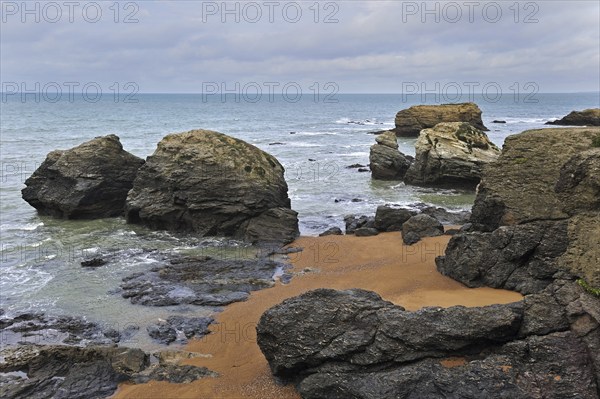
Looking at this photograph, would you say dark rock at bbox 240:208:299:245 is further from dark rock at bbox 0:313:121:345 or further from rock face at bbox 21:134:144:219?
dark rock at bbox 0:313:121:345

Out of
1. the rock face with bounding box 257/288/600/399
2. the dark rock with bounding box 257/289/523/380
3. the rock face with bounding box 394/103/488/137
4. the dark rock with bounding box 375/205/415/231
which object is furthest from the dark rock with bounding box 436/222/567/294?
the rock face with bounding box 394/103/488/137

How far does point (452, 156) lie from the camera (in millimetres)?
37250

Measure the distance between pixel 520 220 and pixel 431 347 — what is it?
20.9 ft

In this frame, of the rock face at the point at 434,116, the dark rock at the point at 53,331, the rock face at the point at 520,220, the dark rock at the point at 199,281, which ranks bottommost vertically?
the dark rock at the point at 53,331

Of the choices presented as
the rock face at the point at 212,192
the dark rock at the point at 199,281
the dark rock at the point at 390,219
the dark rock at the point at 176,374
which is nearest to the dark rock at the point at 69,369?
the dark rock at the point at 176,374

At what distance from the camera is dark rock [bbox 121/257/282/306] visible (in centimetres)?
1750

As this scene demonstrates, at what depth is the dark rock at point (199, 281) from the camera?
1750 centimetres

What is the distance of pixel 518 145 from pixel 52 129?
92.1 m

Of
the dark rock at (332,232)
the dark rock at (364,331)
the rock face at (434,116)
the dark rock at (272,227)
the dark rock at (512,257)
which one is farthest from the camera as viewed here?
the rock face at (434,116)

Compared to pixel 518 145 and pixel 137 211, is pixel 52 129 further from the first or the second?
pixel 518 145

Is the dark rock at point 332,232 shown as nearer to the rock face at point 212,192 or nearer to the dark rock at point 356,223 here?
the dark rock at point 356,223

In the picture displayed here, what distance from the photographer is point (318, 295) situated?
448 inches

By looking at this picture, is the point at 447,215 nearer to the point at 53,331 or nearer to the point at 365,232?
the point at 365,232

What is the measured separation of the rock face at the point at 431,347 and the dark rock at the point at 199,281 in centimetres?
659
